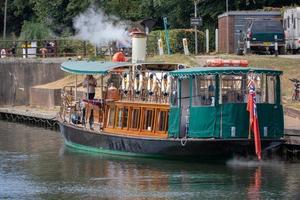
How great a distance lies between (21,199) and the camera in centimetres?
2470

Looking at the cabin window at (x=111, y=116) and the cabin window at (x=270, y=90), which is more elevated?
the cabin window at (x=270, y=90)

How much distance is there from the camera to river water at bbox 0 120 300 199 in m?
25.3

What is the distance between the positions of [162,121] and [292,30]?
21583mm

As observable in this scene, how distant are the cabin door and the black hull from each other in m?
0.47

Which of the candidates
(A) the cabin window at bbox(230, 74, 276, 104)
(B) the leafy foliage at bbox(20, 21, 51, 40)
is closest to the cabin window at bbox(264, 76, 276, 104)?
(A) the cabin window at bbox(230, 74, 276, 104)

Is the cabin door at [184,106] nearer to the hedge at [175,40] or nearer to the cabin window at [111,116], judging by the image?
the cabin window at [111,116]

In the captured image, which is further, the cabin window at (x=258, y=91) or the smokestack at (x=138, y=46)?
the smokestack at (x=138, y=46)

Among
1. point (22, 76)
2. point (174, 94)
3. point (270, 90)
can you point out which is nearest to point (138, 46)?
point (174, 94)

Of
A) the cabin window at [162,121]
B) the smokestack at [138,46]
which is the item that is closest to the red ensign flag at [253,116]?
the cabin window at [162,121]

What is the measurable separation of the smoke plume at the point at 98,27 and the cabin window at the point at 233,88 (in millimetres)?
33324

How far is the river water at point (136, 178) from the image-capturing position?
25281 mm

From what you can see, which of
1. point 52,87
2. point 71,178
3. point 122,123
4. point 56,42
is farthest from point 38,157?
point 56,42

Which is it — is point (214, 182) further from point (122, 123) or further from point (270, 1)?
point (270, 1)

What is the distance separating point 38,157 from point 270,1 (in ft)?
104
